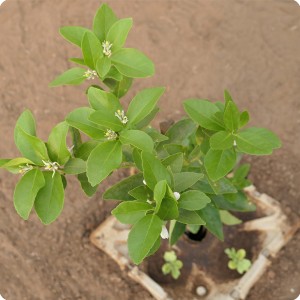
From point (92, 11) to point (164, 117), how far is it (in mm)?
1357

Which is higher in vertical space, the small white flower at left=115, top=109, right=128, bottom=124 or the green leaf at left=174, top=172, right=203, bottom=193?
the small white flower at left=115, top=109, right=128, bottom=124

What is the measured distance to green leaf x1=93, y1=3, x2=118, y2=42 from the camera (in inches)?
73.4

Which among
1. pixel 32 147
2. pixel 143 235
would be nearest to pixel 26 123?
pixel 32 147

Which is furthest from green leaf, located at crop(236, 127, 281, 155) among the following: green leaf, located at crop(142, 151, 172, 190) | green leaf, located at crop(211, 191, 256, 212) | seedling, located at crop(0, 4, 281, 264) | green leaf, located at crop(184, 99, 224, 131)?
green leaf, located at crop(211, 191, 256, 212)

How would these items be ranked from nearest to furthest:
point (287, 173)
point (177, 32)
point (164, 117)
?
point (287, 173) → point (164, 117) → point (177, 32)

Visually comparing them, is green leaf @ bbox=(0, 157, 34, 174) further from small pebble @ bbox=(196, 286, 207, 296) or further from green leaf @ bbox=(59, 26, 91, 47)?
small pebble @ bbox=(196, 286, 207, 296)

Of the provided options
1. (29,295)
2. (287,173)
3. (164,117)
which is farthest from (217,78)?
(29,295)

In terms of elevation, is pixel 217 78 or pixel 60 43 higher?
pixel 217 78

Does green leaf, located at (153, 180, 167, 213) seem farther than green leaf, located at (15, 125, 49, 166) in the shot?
No

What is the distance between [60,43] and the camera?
4141mm

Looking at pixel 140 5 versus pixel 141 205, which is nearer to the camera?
pixel 141 205

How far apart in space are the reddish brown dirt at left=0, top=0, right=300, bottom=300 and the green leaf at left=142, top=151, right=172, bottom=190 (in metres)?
1.82

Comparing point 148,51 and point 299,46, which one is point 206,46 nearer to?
point 148,51

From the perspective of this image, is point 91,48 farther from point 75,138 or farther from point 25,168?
point 25,168
